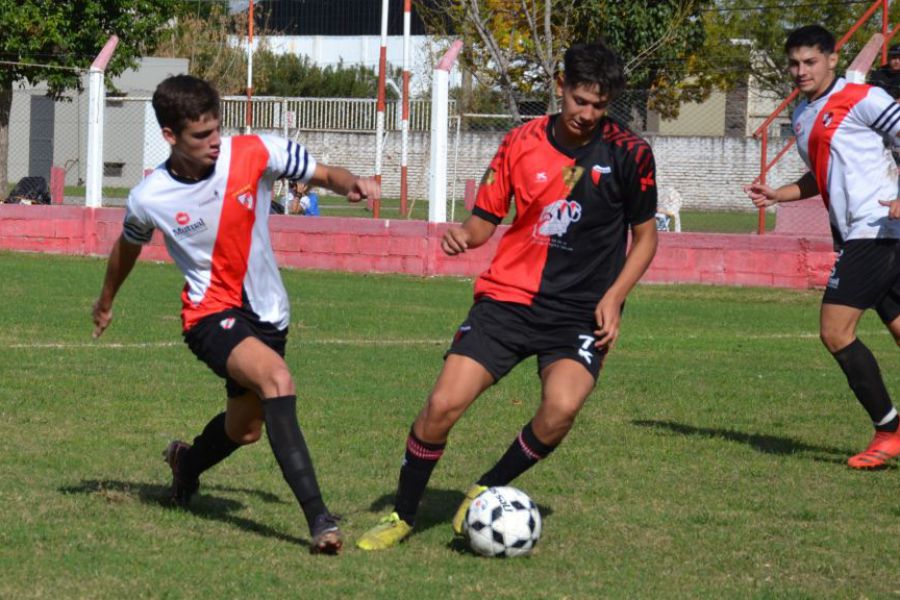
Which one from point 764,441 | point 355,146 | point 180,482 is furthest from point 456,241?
point 355,146

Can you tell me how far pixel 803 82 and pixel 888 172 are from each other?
659 mm

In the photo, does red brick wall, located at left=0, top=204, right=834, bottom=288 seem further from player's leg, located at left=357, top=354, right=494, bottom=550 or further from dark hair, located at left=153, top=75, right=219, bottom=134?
dark hair, located at left=153, top=75, right=219, bottom=134

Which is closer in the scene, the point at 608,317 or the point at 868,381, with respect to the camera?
the point at 608,317

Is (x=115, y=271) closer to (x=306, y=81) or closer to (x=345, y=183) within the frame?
(x=345, y=183)

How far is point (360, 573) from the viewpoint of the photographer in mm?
5117

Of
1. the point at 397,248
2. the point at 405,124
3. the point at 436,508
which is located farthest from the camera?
the point at 405,124

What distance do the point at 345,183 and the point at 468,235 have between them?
540 millimetres

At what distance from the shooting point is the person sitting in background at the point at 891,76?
11734 mm

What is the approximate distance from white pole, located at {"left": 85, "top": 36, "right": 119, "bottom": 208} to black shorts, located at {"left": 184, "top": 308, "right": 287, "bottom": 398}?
51.7ft

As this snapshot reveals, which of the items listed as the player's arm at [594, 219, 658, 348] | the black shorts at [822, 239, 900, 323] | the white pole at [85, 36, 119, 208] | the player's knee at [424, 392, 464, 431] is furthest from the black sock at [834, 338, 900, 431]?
the white pole at [85, 36, 119, 208]

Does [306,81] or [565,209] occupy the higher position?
[306,81]

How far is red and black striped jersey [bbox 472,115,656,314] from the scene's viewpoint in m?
5.66

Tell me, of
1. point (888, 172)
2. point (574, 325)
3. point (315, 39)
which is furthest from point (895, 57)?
point (315, 39)

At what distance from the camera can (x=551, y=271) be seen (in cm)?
573
